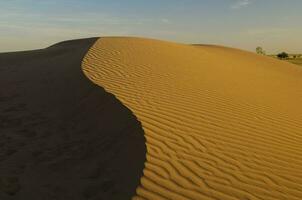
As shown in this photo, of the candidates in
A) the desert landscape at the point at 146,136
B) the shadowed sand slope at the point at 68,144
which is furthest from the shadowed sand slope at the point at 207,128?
the shadowed sand slope at the point at 68,144

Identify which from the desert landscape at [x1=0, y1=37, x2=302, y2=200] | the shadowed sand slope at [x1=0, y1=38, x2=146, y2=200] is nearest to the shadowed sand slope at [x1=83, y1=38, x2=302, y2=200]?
the desert landscape at [x1=0, y1=37, x2=302, y2=200]

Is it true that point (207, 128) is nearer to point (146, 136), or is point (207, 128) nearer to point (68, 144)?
point (146, 136)

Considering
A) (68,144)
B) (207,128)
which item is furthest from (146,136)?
(68,144)

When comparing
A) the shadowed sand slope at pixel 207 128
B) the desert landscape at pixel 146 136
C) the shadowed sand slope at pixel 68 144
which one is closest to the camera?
the shadowed sand slope at pixel 207 128

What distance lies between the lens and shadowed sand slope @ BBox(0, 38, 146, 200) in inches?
203

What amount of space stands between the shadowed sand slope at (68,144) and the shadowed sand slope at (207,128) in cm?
28

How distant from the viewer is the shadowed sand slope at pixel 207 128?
4789 millimetres

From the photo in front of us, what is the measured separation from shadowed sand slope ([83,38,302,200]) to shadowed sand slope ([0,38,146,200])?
283 mm

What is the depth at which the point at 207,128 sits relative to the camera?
654 centimetres

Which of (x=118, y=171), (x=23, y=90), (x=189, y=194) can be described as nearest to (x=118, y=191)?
(x=118, y=171)

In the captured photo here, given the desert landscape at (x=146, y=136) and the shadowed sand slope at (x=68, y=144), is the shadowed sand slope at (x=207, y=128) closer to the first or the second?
the desert landscape at (x=146, y=136)

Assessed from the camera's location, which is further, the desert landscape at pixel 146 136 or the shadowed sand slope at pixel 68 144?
the shadowed sand slope at pixel 68 144

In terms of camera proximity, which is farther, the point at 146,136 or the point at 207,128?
the point at 207,128

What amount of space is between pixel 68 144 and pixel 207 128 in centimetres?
238
